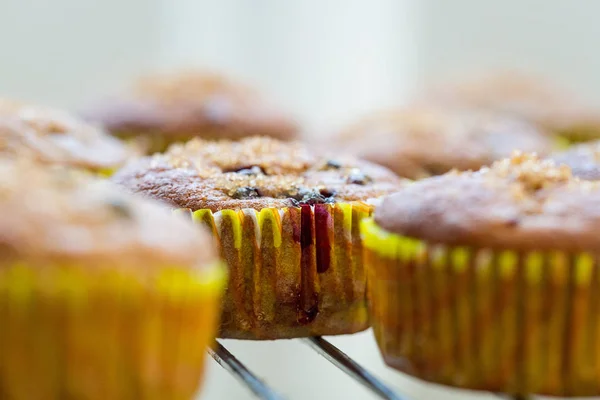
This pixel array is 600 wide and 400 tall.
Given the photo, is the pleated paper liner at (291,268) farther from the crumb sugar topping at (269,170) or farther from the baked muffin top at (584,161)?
the baked muffin top at (584,161)

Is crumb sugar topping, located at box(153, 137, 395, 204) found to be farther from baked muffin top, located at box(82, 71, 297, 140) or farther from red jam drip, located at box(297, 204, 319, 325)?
baked muffin top, located at box(82, 71, 297, 140)

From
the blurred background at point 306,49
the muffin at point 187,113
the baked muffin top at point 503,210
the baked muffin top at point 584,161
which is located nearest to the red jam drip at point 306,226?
the baked muffin top at point 503,210

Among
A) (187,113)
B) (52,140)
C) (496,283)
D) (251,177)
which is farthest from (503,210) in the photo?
(187,113)

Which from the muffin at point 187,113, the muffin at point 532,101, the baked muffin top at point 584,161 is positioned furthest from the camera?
the muffin at point 532,101

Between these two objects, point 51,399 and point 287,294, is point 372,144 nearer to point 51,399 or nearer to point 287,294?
point 287,294

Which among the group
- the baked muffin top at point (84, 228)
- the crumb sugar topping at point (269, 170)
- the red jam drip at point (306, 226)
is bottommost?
the red jam drip at point (306, 226)

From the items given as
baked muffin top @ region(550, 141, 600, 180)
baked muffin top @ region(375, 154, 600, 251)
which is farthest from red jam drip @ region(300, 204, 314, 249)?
baked muffin top @ region(550, 141, 600, 180)
